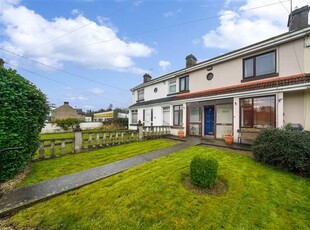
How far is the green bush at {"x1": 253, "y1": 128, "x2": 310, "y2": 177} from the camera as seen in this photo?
5.91 metres

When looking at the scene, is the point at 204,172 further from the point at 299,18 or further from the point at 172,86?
the point at 172,86

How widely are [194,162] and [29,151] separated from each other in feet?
18.7

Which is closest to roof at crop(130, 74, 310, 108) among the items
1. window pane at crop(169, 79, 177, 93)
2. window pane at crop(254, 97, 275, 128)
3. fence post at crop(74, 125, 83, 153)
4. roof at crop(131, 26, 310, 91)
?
window pane at crop(254, 97, 275, 128)

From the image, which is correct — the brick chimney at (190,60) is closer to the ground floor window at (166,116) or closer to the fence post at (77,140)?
the ground floor window at (166,116)

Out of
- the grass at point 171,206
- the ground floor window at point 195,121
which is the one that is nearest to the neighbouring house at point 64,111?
the ground floor window at point 195,121

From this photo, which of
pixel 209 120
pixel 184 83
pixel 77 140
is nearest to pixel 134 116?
pixel 184 83

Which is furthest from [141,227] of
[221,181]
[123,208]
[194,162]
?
[221,181]

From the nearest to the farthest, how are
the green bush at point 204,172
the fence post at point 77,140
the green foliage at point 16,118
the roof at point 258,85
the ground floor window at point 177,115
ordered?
the green bush at point 204,172 < the green foliage at point 16,118 < the roof at point 258,85 < the fence post at point 77,140 < the ground floor window at point 177,115

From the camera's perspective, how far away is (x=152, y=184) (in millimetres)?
4746

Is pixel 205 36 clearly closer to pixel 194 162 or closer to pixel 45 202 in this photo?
pixel 194 162

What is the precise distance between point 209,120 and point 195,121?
1254mm

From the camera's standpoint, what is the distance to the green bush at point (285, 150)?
591cm

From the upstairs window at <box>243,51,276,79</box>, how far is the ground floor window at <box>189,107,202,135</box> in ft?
14.5

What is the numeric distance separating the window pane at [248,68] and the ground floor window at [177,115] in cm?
597
